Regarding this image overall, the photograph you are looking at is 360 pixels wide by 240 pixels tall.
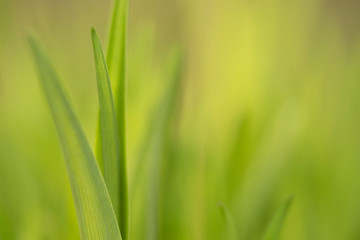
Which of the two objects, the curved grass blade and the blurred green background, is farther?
the blurred green background

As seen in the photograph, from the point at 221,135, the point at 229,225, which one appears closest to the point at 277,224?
the point at 229,225

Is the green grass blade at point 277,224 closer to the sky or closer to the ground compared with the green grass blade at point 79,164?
closer to the ground

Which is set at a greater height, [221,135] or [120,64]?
[120,64]

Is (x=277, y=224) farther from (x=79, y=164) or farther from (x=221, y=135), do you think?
(x=221, y=135)

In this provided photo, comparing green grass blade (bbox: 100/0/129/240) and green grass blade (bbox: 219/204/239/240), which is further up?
green grass blade (bbox: 100/0/129/240)

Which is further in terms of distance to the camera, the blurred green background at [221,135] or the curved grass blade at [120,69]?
the blurred green background at [221,135]

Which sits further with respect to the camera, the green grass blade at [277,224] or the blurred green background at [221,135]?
the blurred green background at [221,135]
